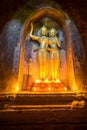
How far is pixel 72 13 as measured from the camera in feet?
15.1

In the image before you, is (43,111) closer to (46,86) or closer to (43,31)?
(46,86)

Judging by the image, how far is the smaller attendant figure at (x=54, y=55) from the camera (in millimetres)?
4164

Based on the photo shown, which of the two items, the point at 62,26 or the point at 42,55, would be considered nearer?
the point at 42,55

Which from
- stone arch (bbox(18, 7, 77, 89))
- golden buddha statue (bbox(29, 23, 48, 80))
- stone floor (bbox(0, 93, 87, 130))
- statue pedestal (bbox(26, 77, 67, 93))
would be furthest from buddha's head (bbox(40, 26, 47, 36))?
stone floor (bbox(0, 93, 87, 130))

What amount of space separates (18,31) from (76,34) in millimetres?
963

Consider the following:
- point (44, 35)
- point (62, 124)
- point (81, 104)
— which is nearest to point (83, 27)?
point (44, 35)

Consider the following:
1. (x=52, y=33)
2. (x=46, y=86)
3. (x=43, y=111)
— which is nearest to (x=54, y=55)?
(x=52, y=33)

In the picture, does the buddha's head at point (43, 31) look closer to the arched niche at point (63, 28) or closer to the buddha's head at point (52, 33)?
the buddha's head at point (52, 33)

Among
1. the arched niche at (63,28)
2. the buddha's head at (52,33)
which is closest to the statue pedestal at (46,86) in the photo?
the arched niche at (63,28)

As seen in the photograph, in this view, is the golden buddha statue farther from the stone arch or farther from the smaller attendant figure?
the stone arch

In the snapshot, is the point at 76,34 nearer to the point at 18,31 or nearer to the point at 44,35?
the point at 44,35

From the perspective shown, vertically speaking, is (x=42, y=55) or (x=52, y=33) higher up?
(x=52, y=33)

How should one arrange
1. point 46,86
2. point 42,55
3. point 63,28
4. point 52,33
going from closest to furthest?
point 46,86 → point 42,55 → point 52,33 → point 63,28

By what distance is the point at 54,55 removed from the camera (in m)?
4.24
